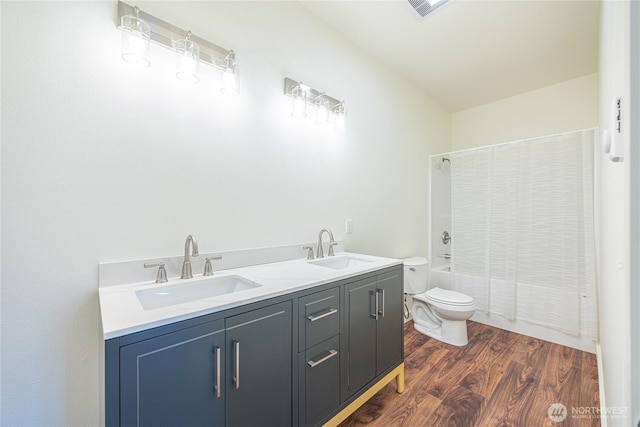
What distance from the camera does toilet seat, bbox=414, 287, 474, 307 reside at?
7.48 feet

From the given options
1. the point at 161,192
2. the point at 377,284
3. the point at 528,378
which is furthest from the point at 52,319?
the point at 528,378

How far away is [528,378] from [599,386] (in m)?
0.39

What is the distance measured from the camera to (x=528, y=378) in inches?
73.4

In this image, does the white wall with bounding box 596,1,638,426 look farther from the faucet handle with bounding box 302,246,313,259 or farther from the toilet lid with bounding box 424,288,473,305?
the faucet handle with bounding box 302,246,313,259

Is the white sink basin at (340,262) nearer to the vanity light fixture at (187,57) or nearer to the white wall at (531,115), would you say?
the vanity light fixture at (187,57)

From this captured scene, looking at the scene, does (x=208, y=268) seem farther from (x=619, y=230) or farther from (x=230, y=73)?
(x=619, y=230)

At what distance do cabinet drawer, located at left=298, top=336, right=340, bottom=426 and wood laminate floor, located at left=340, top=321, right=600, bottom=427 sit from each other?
0.33 metres

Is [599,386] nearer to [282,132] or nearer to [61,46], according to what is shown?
[282,132]

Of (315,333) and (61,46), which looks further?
(315,333)

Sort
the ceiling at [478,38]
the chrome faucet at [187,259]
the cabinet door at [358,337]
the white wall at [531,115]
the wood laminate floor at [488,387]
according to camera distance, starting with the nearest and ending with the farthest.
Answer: the chrome faucet at [187,259] → the cabinet door at [358,337] → the wood laminate floor at [488,387] → the ceiling at [478,38] → the white wall at [531,115]

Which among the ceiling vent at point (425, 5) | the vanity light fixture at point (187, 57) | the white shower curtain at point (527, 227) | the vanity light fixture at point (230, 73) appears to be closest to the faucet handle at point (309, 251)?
the vanity light fixture at point (230, 73)

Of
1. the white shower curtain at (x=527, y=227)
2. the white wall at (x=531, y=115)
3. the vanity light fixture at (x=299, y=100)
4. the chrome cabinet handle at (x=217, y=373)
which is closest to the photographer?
the chrome cabinet handle at (x=217, y=373)

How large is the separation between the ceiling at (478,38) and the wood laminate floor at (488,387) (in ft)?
8.58

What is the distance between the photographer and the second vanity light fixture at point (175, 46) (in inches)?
45.4
